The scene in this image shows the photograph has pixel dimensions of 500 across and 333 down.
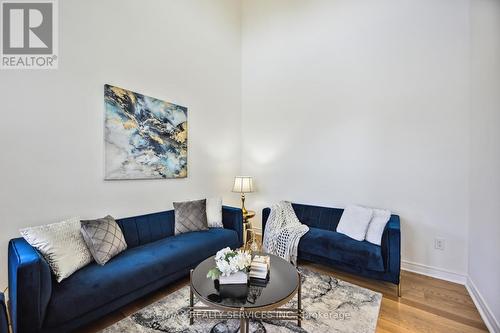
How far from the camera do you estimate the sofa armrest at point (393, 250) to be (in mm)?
2205

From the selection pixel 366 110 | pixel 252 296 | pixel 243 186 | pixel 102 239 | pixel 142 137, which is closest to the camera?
pixel 252 296

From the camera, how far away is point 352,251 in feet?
7.80

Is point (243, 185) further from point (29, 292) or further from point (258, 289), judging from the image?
point (29, 292)

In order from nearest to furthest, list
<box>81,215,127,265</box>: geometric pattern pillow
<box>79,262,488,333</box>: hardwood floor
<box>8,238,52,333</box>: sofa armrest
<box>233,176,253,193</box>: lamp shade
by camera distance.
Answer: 1. <box>8,238,52,333</box>: sofa armrest
2. <box>79,262,488,333</box>: hardwood floor
3. <box>81,215,127,265</box>: geometric pattern pillow
4. <box>233,176,253,193</box>: lamp shade

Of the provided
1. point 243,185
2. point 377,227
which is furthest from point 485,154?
point 243,185

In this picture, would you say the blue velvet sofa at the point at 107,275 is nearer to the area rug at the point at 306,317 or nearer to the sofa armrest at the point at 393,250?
the area rug at the point at 306,317

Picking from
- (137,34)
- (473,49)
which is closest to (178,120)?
(137,34)

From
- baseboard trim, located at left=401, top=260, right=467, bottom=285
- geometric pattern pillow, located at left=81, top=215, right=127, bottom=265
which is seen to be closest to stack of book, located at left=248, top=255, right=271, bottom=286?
geometric pattern pillow, located at left=81, top=215, right=127, bottom=265

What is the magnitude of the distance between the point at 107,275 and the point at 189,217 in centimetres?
117

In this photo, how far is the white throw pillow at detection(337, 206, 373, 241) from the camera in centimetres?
256

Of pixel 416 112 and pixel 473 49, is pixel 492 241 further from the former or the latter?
pixel 473 49

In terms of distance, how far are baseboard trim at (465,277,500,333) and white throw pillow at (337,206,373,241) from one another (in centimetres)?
98

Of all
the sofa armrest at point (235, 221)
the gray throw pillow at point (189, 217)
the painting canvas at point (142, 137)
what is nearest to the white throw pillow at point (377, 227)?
the sofa armrest at point (235, 221)

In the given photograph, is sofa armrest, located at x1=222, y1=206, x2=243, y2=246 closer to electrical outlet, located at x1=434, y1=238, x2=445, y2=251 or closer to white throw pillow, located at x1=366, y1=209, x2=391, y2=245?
white throw pillow, located at x1=366, y1=209, x2=391, y2=245
